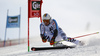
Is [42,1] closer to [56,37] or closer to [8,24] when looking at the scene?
[56,37]

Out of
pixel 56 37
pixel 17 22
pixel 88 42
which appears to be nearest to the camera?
pixel 56 37

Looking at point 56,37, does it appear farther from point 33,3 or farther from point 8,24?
point 8,24

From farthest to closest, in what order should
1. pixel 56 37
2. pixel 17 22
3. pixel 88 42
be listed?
pixel 17 22 < pixel 88 42 < pixel 56 37

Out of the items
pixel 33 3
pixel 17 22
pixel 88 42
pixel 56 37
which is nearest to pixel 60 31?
pixel 56 37

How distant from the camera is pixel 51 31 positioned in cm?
762

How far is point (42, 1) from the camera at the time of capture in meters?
8.71

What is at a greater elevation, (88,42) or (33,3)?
(33,3)

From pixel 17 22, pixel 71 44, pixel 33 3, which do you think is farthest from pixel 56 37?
pixel 17 22

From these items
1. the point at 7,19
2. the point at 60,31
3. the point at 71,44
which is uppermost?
the point at 7,19

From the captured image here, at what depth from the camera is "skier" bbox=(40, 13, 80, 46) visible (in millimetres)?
7488

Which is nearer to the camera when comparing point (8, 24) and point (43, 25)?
point (43, 25)

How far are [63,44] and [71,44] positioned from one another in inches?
14.6

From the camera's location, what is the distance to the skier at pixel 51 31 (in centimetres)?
749

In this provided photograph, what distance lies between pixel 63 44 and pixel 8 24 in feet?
37.9
